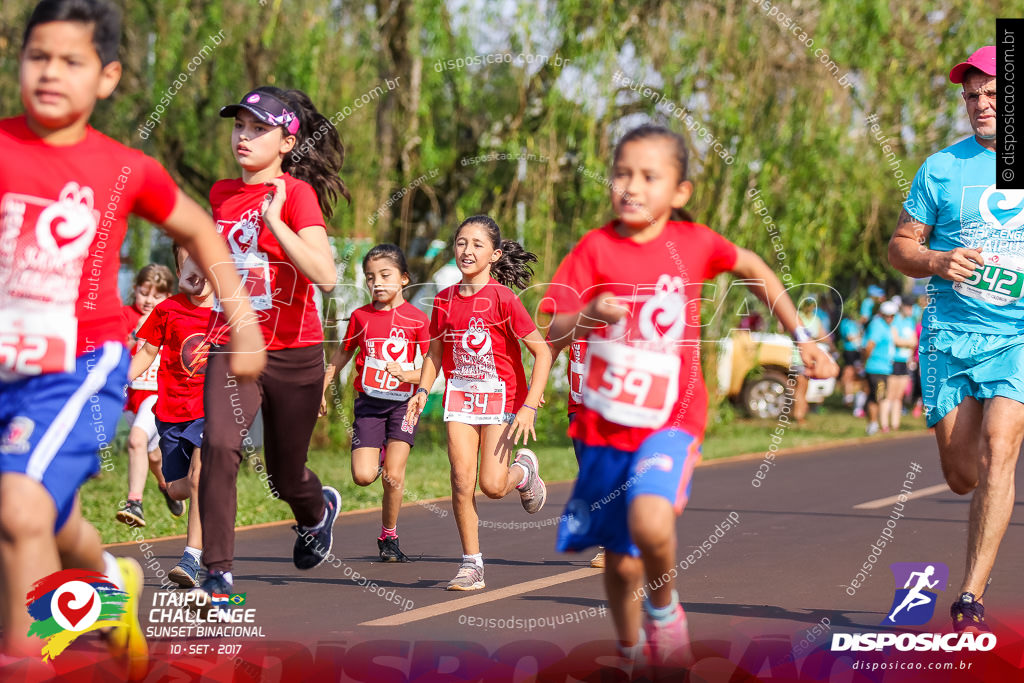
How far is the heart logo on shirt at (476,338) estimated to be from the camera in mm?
7188

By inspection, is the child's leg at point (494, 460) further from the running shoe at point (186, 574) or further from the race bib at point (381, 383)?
the running shoe at point (186, 574)

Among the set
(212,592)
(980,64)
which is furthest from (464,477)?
(980,64)

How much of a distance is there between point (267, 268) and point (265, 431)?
2.30 ft

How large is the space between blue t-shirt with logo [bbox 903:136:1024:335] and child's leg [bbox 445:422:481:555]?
256 cm

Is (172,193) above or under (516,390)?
above

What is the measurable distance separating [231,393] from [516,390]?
235cm

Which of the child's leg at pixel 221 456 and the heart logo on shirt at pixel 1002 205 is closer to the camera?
the child's leg at pixel 221 456

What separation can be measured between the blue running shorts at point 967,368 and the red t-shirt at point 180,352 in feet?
12.7

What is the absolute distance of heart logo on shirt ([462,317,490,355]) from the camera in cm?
719

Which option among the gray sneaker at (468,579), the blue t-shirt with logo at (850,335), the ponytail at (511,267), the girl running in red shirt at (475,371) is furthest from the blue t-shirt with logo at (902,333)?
the gray sneaker at (468,579)

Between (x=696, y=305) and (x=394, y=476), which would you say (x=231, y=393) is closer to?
(x=696, y=305)

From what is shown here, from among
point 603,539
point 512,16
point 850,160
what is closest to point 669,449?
point 603,539

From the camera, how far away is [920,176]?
590 centimetres

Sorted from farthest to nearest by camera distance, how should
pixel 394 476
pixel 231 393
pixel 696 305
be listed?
pixel 394 476 < pixel 231 393 < pixel 696 305
